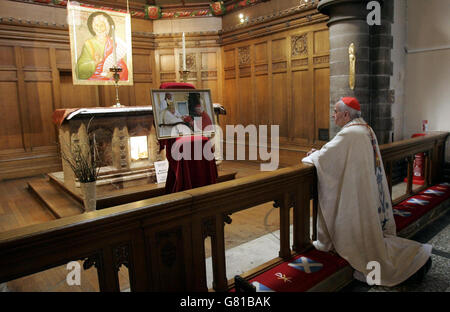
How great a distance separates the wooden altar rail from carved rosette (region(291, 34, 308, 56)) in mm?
4531

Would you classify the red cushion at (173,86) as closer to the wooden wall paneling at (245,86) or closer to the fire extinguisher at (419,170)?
the fire extinguisher at (419,170)

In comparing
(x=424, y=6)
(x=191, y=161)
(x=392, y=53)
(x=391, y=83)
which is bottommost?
(x=191, y=161)

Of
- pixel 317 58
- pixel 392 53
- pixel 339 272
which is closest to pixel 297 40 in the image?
pixel 317 58

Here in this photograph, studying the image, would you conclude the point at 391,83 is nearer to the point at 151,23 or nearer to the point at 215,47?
the point at 215,47

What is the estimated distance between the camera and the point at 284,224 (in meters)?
2.65

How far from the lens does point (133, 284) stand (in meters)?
1.88

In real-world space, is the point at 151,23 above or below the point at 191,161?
above

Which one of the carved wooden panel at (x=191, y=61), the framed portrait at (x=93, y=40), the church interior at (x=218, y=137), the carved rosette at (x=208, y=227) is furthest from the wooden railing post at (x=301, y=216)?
the carved wooden panel at (x=191, y=61)

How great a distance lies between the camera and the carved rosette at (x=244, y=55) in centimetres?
774

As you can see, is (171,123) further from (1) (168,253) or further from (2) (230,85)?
(2) (230,85)

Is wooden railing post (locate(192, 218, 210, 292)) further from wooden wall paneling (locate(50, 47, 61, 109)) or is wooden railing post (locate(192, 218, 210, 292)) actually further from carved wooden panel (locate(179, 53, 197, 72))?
carved wooden panel (locate(179, 53, 197, 72))

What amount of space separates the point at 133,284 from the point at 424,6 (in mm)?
6194

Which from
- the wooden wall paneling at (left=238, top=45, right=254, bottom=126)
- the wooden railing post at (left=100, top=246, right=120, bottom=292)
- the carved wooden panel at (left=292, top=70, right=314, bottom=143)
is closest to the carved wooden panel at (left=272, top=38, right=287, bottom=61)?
the carved wooden panel at (left=292, top=70, right=314, bottom=143)

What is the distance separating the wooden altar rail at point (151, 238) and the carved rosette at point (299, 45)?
14.9 feet
